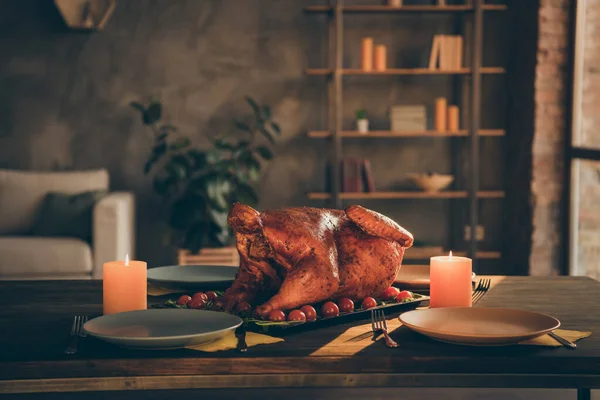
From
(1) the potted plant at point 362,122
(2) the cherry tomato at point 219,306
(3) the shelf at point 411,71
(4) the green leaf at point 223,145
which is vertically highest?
(3) the shelf at point 411,71

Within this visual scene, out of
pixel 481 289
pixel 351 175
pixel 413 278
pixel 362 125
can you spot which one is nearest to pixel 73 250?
pixel 351 175

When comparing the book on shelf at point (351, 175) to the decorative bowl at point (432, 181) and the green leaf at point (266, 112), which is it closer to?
the decorative bowl at point (432, 181)

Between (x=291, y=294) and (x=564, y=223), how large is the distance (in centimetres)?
347

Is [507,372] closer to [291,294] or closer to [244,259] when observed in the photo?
[291,294]

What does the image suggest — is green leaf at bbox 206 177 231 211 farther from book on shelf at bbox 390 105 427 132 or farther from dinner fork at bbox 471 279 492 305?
dinner fork at bbox 471 279 492 305

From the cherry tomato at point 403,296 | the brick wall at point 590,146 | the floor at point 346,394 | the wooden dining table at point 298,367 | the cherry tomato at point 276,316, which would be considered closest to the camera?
the wooden dining table at point 298,367

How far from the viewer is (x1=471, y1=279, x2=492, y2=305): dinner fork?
1.81m

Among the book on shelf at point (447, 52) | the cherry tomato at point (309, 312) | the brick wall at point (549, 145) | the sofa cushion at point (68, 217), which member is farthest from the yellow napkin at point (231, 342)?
the book on shelf at point (447, 52)

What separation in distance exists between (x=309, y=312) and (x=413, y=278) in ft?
1.61

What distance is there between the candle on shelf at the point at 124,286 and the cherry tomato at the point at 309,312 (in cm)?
32

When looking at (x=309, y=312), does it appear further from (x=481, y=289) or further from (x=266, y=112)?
(x=266, y=112)

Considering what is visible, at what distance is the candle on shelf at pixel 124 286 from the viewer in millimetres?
1574

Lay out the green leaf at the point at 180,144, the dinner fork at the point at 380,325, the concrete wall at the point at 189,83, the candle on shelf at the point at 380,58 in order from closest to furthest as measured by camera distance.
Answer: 1. the dinner fork at the point at 380,325
2. the green leaf at the point at 180,144
3. the candle on shelf at the point at 380,58
4. the concrete wall at the point at 189,83

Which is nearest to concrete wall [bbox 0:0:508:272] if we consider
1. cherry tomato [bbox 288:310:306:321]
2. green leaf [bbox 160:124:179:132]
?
green leaf [bbox 160:124:179:132]
